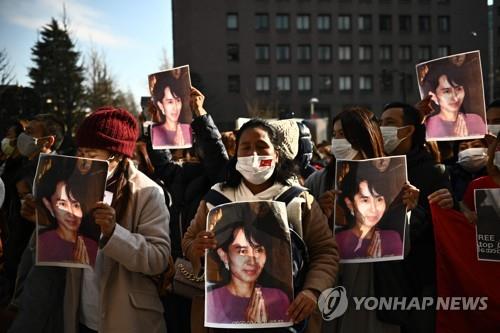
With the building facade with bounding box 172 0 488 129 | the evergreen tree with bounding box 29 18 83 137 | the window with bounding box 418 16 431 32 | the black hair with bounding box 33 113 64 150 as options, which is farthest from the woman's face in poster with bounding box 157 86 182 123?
the window with bounding box 418 16 431 32

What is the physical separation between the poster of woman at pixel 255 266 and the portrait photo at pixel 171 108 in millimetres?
2572

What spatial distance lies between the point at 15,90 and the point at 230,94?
3680 centimetres

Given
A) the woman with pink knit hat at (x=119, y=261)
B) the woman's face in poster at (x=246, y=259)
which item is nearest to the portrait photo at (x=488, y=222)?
the woman's face in poster at (x=246, y=259)

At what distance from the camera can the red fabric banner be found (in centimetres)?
375

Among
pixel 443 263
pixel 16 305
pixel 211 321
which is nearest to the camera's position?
pixel 211 321

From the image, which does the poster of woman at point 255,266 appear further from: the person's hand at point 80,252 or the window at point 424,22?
the window at point 424,22

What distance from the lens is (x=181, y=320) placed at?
4.78 metres

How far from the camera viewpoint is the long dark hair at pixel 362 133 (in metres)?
3.60

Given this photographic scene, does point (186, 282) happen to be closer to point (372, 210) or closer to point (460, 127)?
point (372, 210)

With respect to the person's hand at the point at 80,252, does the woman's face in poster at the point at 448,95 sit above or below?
above

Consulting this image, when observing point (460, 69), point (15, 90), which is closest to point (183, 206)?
point (460, 69)

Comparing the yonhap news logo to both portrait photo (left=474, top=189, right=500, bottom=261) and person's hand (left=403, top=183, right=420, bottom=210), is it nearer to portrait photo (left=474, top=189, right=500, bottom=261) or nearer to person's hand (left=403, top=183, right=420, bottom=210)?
Result: portrait photo (left=474, top=189, right=500, bottom=261)

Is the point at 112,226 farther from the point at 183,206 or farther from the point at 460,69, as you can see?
the point at 460,69

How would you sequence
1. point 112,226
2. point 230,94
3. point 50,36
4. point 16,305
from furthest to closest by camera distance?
point 230,94, point 50,36, point 16,305, point 112,226
